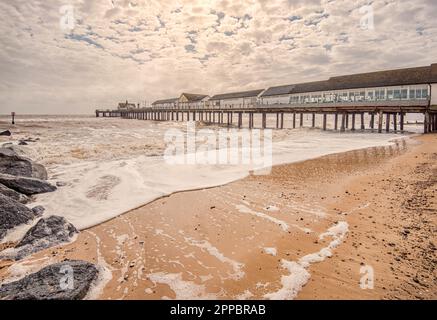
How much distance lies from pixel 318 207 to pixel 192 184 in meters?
4.35

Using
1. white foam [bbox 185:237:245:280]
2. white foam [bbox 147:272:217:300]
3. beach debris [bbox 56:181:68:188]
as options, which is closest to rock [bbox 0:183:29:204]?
beach debris [bbox 56:181:68:188]

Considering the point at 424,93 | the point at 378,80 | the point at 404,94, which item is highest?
the point at 378,80

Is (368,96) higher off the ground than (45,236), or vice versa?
(368,96)

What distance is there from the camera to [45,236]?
5.23 meters

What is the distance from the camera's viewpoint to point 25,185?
8242mm

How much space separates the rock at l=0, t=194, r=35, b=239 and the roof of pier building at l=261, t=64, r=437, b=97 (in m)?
37.6

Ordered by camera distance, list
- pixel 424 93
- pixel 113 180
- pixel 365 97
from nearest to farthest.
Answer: pixel 113 180
pixel 424 93
pixel 365 97

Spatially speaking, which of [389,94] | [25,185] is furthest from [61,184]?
[389,94]

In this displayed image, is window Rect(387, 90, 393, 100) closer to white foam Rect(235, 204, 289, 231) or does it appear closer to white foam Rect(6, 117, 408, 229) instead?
white foam Rect(6, 117, 408, 229)

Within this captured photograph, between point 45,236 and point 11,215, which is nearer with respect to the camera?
point 45,236

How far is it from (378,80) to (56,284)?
4056 cm

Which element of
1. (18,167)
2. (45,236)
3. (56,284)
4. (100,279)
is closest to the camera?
(56,284)

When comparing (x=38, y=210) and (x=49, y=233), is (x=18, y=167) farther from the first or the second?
(x=49, y=233)

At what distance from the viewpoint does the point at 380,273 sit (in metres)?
3.81
